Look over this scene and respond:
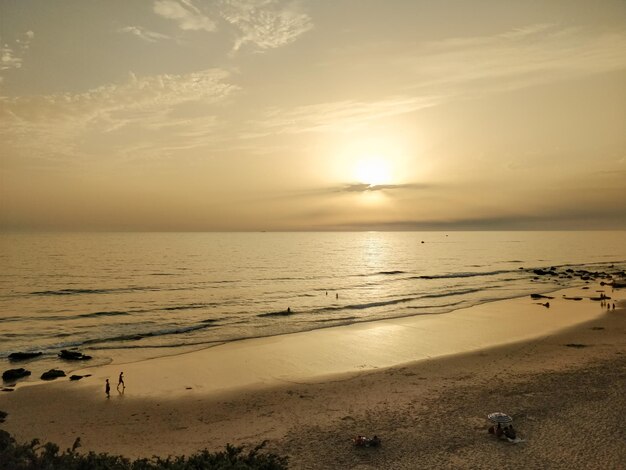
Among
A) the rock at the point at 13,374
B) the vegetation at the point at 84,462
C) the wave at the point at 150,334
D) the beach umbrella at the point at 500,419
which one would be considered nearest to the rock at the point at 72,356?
the rock at the point at 13,374

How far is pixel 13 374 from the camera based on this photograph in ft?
90.6

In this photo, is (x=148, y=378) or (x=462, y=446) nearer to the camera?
(x=462, y=446)

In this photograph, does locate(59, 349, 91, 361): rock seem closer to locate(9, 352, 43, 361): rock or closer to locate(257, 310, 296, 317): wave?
locate(9, 352, 43, 361): rock

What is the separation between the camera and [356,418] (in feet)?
65.7

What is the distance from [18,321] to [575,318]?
5840cm

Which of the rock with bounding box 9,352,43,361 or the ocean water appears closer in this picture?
the rock with bounding box 9,352,43,361

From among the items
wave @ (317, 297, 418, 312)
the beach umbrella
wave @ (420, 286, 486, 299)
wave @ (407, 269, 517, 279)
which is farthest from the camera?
wave @ (407, 269, 517, 279)

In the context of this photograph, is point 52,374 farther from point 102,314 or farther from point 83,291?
point 83,291

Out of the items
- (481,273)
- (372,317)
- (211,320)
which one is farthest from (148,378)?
(481,273)

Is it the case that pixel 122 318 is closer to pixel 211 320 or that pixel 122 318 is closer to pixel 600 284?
pixel 211 320

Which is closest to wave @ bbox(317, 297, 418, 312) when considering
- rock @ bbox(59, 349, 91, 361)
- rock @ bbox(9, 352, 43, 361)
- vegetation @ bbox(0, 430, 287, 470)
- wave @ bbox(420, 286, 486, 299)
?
wave @ bbox(420, 286, 486, 299)

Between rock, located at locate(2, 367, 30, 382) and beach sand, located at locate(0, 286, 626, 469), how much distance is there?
2.41 meters

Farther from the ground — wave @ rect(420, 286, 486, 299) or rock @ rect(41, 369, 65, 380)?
rock @ rect(41, 369, 65, 380)

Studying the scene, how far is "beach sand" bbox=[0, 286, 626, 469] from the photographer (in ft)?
53.8
